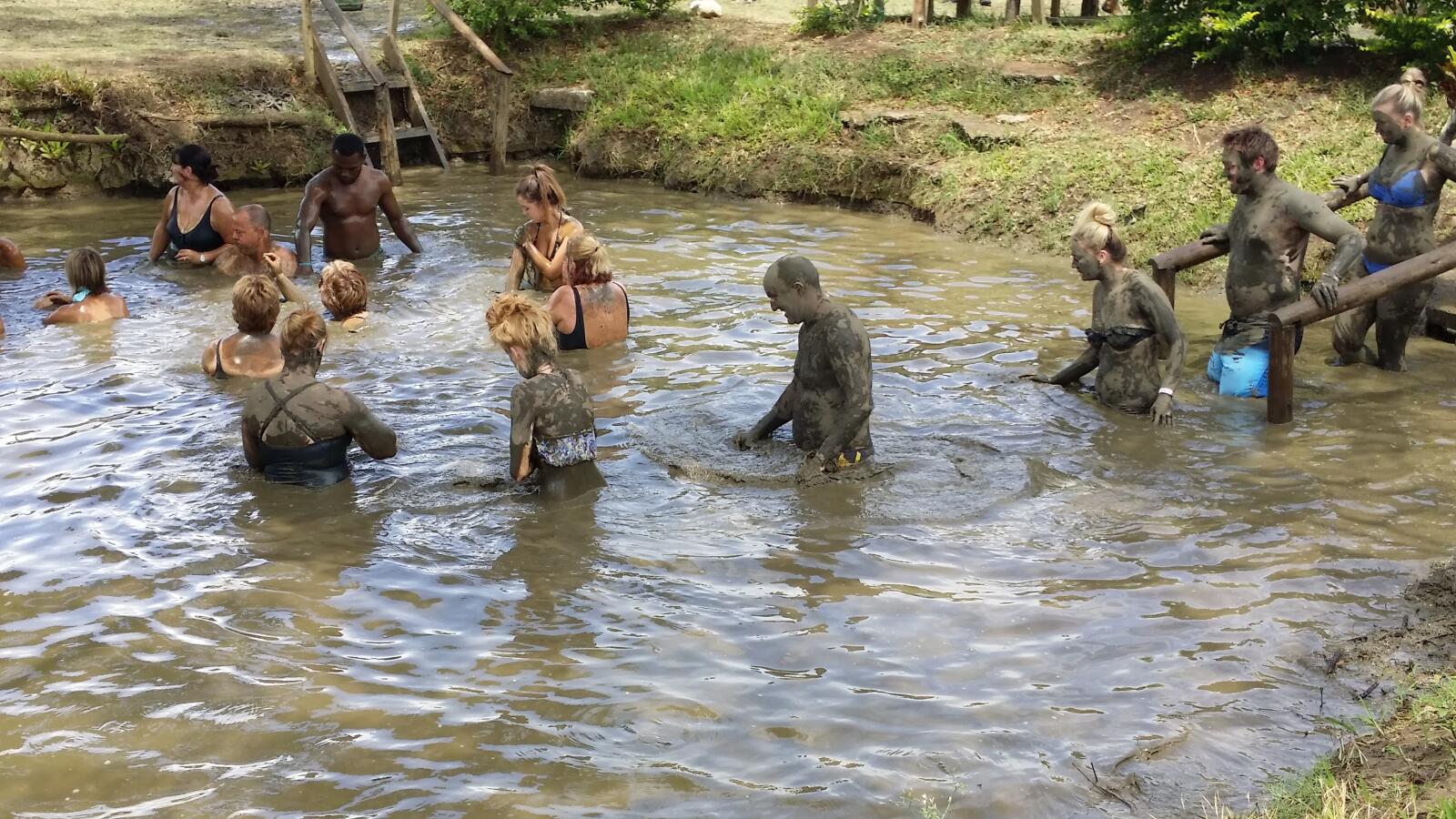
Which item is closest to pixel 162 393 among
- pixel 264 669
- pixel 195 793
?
pixel 264 669

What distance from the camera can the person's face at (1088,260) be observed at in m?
8.36

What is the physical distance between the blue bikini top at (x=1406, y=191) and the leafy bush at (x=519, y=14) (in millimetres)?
12262

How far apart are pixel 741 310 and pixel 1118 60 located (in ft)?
22.8

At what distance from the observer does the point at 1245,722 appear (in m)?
5.10

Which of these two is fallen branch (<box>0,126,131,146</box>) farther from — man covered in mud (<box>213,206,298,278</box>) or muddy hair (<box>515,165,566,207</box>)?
muddy hair (<box>515,165,566,207</box>)

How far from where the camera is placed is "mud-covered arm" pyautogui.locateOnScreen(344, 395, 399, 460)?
295 inches

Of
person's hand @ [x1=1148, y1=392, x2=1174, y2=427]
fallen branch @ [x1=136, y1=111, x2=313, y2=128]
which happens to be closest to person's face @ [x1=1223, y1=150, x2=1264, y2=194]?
person's hand @ [x1=1148, y1=392, x2=1174, y2=427]

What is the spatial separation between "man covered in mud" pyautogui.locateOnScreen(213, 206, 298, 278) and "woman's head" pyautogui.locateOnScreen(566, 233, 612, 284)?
2937 millimetres

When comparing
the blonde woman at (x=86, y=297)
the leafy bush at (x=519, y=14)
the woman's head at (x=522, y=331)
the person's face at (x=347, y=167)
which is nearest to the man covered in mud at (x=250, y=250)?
the person's face at (x=347, y=167)

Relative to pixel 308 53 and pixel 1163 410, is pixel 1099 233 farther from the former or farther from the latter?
pixel 308 53

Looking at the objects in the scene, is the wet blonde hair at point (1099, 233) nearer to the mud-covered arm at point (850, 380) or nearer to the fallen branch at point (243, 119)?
the mud-covered arm at point (850, 380)

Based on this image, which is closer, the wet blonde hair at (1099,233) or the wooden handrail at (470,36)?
the wet blonde hair at (1099,233)

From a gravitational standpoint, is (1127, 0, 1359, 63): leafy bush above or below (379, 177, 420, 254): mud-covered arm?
above

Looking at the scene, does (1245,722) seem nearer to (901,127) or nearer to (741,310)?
(741,310)
